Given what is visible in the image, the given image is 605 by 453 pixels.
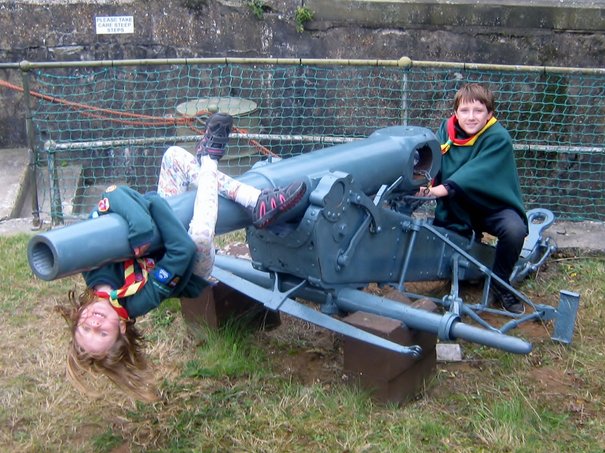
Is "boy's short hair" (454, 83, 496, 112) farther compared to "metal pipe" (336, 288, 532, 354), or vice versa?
"boy's short hair" (454, 83, 496, 112)

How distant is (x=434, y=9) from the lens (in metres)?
6.87

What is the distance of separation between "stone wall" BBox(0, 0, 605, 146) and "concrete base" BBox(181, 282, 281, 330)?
3.35 metres

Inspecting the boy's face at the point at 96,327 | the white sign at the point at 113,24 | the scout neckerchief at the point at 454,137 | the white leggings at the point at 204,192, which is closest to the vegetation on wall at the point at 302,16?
the white sign at the point at 113,24

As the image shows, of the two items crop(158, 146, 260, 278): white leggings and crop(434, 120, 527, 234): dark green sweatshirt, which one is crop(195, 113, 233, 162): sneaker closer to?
crop(158, 146, 260, 278): white leggings

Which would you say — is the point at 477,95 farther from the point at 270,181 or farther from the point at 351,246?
the point at 270,181

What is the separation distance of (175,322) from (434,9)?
362cm

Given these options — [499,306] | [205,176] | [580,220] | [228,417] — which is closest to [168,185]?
[205,176]

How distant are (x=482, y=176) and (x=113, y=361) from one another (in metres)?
2.06

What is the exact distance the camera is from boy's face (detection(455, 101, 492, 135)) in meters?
4.38

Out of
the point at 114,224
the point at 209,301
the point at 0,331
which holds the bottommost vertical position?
the point at 0,331

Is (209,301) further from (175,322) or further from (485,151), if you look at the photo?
(485,151)

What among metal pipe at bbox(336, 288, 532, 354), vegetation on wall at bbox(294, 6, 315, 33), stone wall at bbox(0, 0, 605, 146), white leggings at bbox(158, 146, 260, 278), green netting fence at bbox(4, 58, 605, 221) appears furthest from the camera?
vegetation on wall at bbox(294, 6, 315, 33)

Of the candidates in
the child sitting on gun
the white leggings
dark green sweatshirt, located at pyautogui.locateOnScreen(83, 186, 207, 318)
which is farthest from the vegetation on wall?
dark green sweatshirt, located at pyautogui.locateOnScreen(83, 186, 207, 318)

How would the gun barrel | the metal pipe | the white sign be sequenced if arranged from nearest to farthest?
A: the gun barrel < the metal pipe < the white sign
